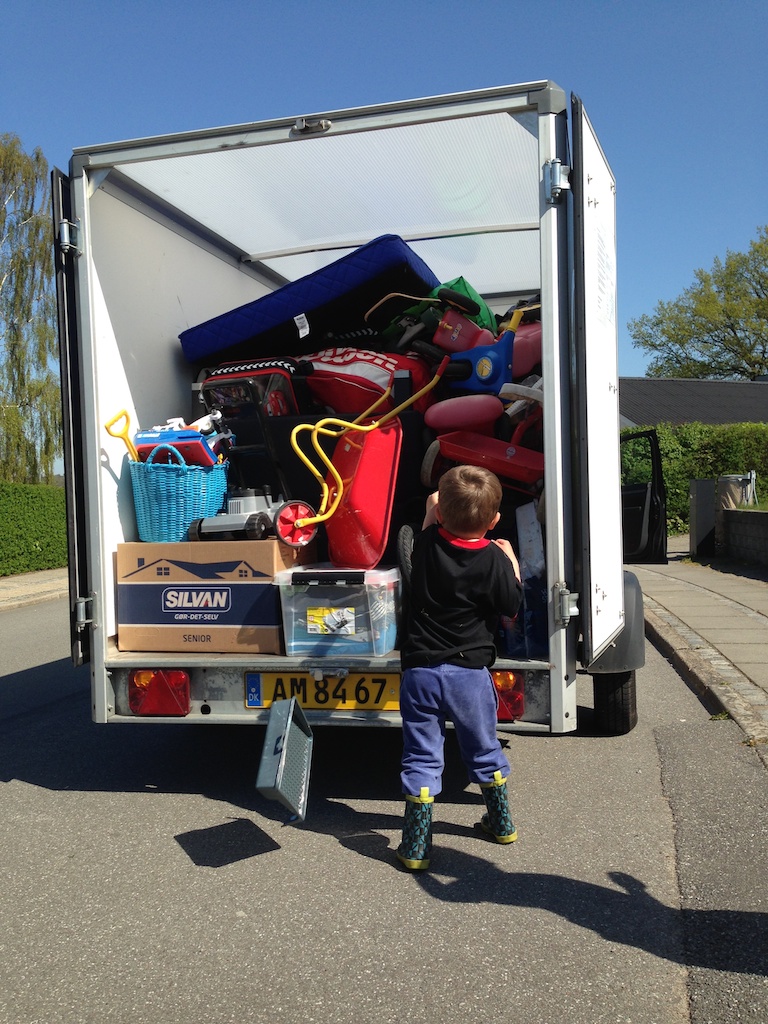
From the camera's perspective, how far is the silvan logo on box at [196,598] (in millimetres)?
4070

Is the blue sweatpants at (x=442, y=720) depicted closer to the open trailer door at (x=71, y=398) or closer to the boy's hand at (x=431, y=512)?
the boy's hand at (x=431, y=512)

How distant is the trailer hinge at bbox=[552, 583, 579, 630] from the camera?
11.8 ft

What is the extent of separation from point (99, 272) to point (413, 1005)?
3385mm

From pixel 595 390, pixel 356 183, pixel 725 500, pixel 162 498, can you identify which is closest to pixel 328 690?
pixel 162 498

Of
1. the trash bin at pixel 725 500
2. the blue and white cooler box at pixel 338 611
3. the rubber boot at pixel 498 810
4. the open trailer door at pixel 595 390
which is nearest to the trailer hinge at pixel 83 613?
the blue and white cooler box at pixel 338 611

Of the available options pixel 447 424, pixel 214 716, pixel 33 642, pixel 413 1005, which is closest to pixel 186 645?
pixel 214 716

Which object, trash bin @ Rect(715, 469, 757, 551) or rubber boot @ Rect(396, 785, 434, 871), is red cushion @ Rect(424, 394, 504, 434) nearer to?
rubber boot @ Rect(396, 785, 434, 871)

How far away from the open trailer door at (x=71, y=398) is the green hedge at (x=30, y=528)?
40.8 feet

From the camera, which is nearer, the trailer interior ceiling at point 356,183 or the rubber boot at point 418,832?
the rubber boot at point 418,832

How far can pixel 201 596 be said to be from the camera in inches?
161

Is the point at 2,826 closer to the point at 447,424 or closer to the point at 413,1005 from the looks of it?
the point at 413,1005

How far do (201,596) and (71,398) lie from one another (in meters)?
1.05

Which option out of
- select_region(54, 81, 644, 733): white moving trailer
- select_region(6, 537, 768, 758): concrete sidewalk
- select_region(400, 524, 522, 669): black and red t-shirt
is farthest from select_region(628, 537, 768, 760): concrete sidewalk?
select_region(400, 524, 522, 669): black and red t-shirt

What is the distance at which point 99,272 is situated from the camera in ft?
14.0
